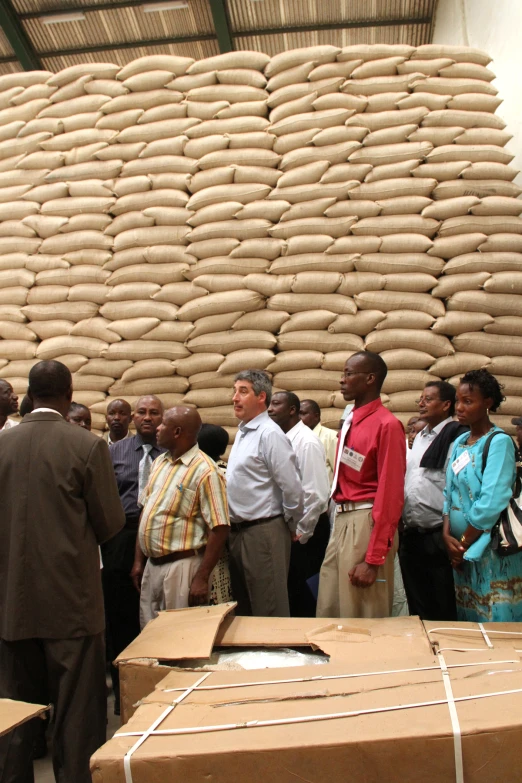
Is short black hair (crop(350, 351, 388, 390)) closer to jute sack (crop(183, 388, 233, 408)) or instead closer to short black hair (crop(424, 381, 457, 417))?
short black hair (crop(424, 381, 457, 417))

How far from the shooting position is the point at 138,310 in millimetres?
3750

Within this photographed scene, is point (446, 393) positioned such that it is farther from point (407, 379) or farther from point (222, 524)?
point (222, 524)

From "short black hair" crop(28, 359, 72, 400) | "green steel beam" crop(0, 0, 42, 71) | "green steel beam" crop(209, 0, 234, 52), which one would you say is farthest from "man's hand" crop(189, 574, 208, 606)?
"green steel beam" crop(0, 0, 42, 71)

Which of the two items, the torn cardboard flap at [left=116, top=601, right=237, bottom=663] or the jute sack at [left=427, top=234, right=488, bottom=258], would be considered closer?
the torn cardboard flap at [left=116, top=601, right=237, bottom=663]

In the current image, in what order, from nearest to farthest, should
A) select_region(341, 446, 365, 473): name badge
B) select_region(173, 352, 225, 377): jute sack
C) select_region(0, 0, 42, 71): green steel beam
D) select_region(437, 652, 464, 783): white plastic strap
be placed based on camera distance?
select_region(437, 652, 464, 783): white plastic strap
select_region(341, 446, 365, 473): name badge
select_region(173, 352, 225, 377): jute sack
select_region(0, 0, 42, 71): green steel beam

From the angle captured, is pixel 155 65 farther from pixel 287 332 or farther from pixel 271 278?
pixel 287 332

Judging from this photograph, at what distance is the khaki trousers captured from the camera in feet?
6.98

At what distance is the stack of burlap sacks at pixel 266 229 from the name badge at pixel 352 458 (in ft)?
3.95

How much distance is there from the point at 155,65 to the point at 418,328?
217 cm

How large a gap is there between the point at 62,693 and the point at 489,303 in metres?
2.60

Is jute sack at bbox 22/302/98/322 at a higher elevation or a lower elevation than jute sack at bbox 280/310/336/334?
higher

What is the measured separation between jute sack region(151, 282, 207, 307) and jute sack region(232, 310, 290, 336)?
0.26 m

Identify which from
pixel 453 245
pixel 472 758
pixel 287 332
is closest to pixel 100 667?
pixel 472 758

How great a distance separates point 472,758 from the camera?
99cm
